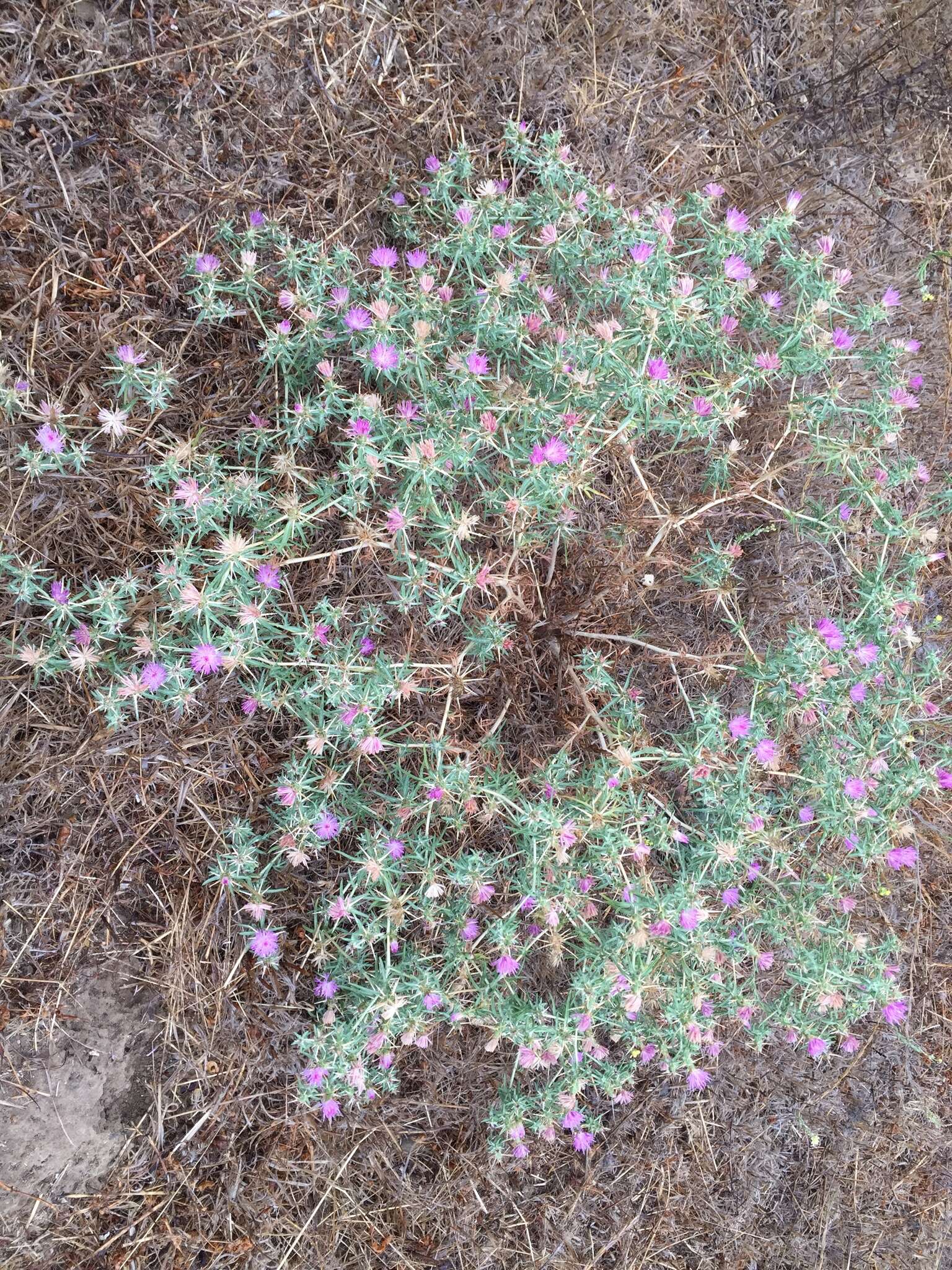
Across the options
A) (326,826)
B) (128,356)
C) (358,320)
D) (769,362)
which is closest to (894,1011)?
(326,826)

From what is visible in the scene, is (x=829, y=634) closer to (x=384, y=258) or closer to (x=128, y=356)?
(x=384, y=258)

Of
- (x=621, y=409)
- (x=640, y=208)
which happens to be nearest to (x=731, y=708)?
(x=621, y=409)

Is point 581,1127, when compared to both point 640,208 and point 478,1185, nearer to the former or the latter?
point 478,1185

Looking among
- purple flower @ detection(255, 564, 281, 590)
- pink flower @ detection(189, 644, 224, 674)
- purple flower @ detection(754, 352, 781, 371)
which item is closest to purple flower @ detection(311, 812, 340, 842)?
pink flower @ detection(189, 644, 224, 674)

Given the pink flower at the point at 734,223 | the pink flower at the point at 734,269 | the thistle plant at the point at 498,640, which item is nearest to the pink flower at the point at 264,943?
the thistle plant at the point at 498,640

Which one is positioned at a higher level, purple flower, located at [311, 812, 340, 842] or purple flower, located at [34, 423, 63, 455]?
purple flower, located at [34, 423, 63, 455]

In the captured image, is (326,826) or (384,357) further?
(326,826)

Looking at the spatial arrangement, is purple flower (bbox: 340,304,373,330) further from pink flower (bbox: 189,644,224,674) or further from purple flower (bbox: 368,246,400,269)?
pink flower (bbox: 189,644,224,674)
